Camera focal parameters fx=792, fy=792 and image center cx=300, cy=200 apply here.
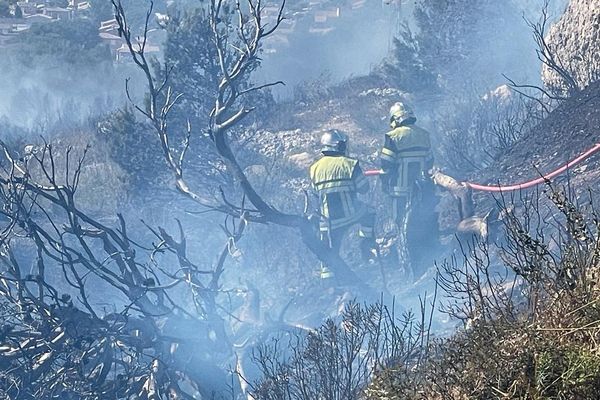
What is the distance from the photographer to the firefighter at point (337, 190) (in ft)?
38.9

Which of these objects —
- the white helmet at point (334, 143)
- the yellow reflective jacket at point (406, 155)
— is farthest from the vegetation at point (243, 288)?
the yellow reflective jacket at point (406, 155)

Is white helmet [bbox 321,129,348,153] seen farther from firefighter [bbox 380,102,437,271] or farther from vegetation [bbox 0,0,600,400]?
vegetation [bbox 0,0,600,400]

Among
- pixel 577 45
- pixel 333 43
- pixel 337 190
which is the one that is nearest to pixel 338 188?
pixel 337 190

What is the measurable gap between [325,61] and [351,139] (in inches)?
890

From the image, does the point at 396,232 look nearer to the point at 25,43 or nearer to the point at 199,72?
the point at 199,72

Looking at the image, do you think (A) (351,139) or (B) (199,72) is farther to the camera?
(A) (351,139)

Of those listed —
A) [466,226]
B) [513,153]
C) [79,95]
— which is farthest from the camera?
[79,95]

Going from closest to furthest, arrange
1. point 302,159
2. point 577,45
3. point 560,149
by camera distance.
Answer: point 560,149 < point 577,45 < point 302,159

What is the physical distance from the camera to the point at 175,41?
21969 millimetres

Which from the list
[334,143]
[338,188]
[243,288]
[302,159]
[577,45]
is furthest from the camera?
[302,159]

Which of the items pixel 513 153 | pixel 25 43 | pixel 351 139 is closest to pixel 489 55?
pixel 351 139

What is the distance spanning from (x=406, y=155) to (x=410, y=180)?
0.44 metres

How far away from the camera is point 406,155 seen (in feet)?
40.7

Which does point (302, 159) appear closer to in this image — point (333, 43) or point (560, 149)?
point (560, 149)
